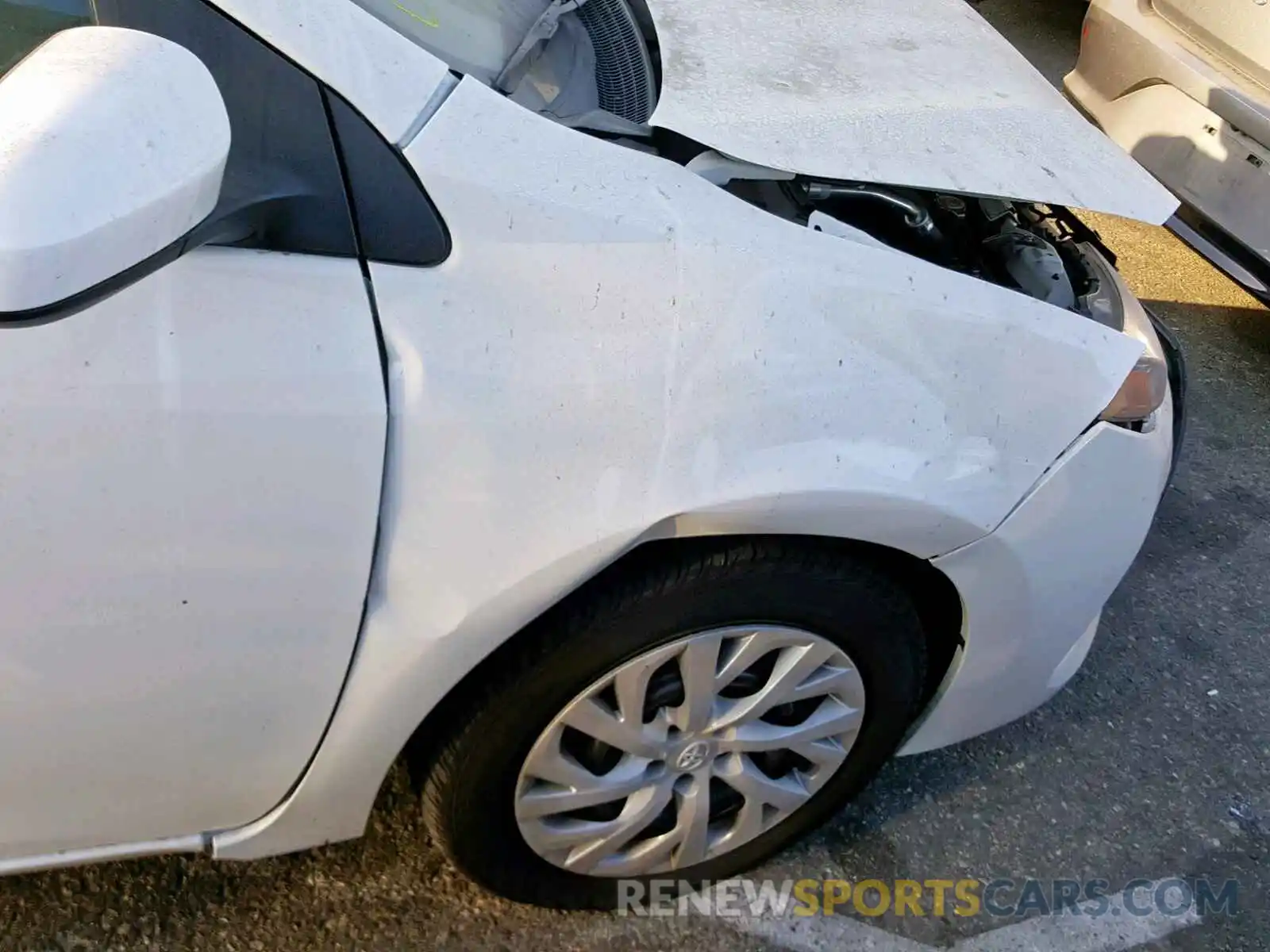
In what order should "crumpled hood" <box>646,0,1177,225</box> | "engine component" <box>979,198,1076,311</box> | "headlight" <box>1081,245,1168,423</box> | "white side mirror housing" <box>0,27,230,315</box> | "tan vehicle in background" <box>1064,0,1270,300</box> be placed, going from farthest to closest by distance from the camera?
"tan vehicle in background" <box>1064,0,1270,300</box>
"engine component" <box>979,198,1076,311</box>
"headlight" <box>1081,245,1168,423</box>
"crumpled hood" <box>646,0,1177,225</box>
"white side mirror housing" <box>0,27,230,315</box>

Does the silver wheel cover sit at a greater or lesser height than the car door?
lesser

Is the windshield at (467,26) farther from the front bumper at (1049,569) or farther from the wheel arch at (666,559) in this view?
the front bumper at (1049,569)

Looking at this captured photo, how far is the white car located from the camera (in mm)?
1054

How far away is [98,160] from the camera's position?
90cm

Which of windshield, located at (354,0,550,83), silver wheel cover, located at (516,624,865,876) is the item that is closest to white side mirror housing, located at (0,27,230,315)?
windshield, located at (354,0,550,83)

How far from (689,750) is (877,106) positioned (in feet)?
3.23

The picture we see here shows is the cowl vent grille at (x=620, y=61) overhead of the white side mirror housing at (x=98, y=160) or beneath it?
beneath

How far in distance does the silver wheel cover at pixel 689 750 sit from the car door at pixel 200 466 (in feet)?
1.30

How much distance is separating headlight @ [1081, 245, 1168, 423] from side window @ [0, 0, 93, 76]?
1395 millimetres

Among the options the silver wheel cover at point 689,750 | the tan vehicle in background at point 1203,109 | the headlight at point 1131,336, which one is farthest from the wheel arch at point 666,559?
the tan vehicle in background at point 1203,109

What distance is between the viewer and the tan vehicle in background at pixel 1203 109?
2926mm

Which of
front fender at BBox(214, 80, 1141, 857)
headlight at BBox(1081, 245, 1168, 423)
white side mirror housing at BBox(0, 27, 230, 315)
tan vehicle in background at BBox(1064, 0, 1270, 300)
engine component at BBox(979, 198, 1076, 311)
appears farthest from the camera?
tan vehicle in background at BBox(1064, 0, 1270, 300)

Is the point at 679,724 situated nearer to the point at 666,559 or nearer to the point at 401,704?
the point at 666,559

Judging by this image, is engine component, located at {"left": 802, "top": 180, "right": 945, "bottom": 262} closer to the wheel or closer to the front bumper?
the front bumper
